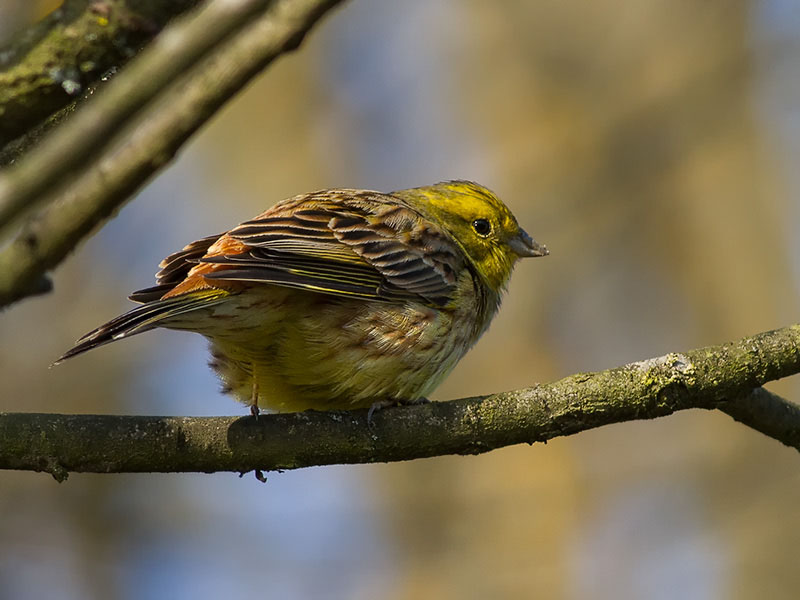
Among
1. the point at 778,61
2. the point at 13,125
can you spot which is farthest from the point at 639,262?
the point at 13,125

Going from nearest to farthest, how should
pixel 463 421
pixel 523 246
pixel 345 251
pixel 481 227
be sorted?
1. pixel 463 421
2. pixel 345 251
3. pixel 481 227
4. pixel 523 246

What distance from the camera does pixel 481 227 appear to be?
7.19 metres

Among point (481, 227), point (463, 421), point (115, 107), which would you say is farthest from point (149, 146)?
point (481, 227)

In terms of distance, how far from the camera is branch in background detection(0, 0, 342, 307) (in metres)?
2.11

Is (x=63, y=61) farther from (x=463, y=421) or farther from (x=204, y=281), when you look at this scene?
(x=204, y=281)

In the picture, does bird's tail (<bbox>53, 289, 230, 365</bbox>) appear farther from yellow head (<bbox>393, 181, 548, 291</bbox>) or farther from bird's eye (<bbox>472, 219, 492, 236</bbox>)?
bird's eye (<bbox>472, 219, 492, 236</bbox>)

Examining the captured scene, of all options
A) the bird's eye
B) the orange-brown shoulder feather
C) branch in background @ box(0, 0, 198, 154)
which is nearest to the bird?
the orange-brown shoulder feather

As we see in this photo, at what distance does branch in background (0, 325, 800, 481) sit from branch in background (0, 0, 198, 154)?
2138mm

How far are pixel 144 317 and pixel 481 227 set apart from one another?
3.34 metres

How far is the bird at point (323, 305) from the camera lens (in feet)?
16.0

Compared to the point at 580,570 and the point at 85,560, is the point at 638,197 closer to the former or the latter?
the point at 580,570

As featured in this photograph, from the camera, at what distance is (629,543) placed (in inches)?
371

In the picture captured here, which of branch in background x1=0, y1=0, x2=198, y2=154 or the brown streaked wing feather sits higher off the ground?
branch in background x1=0, y1=0, x2=198, y2=154

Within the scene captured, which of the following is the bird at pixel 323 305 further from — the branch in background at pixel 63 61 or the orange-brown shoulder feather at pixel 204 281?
the branch in background at pixel 63 61
